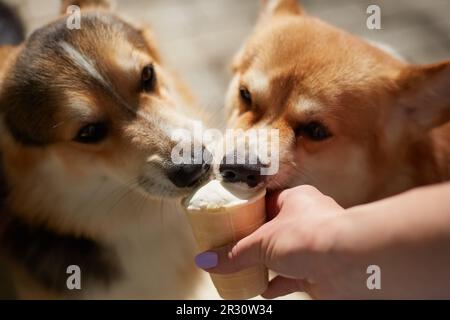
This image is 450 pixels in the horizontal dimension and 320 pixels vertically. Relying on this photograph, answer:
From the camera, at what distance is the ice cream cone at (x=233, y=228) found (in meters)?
1.11

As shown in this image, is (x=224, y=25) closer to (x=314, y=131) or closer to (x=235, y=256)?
(x=314, y=131)

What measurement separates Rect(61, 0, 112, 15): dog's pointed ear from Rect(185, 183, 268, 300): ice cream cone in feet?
2.87

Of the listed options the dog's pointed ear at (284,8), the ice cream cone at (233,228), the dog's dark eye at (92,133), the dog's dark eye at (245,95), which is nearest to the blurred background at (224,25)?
the dog's pointed ear at (284,8)

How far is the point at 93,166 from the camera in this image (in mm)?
1435

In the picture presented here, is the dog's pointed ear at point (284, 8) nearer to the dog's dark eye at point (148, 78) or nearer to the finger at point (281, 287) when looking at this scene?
the dog's dark eye at point (148, 78)

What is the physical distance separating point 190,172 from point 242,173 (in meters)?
0.14

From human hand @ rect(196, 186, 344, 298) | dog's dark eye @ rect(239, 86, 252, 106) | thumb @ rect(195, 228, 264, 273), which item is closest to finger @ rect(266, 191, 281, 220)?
human hand @ rect(196, 186, 344, 298)

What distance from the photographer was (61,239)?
5.16 feet

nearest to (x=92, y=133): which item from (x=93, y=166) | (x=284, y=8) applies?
(x=93, y=166)

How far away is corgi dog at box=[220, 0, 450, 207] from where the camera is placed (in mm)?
1438

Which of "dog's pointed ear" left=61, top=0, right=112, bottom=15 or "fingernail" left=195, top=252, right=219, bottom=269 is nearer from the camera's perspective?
"fingernail" left=195, top=252, right=219, bottom=269

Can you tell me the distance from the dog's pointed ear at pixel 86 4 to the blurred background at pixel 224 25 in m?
0.80

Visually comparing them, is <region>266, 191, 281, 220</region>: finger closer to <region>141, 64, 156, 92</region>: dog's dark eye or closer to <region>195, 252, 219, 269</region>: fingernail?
<region>195, 252, 219, 269</region>: fingernail
